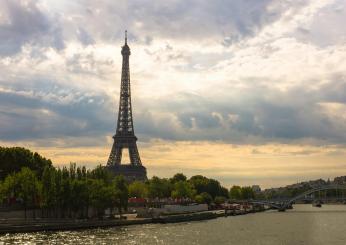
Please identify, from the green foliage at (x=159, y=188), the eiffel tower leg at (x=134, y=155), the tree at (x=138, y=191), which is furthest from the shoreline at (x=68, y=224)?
the eiffel tower leg at (x=134, y=155)

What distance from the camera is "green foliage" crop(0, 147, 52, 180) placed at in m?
99.5

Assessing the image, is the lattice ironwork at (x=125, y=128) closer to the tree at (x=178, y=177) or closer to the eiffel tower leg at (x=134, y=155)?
the eiffel tower leg at (x=134, y=155)

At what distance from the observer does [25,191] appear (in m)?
82.3

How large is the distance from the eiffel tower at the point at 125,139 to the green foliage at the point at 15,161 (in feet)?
169

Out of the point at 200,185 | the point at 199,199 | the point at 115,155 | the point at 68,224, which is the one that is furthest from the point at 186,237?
the point at 200,185

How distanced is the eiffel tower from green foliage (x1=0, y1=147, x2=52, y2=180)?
51445mm

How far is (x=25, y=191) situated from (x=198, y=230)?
991 inches

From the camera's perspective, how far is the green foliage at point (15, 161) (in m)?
99.5

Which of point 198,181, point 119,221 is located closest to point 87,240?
point 119,221

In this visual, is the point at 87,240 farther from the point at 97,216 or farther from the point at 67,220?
the point at 97,216

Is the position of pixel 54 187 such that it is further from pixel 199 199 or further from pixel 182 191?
pixel 199 199

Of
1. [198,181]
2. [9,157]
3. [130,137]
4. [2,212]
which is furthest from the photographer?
[198,181]

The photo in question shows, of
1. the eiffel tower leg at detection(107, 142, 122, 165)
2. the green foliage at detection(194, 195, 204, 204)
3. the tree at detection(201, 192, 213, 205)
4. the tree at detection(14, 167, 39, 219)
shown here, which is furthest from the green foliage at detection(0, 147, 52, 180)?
the tree at detection(201, 192, 213, 205)

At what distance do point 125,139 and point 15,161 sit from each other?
5859cm
